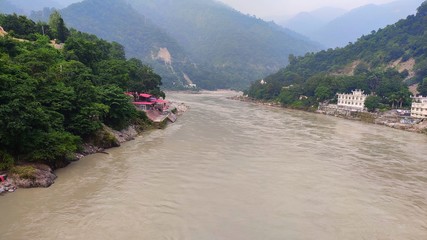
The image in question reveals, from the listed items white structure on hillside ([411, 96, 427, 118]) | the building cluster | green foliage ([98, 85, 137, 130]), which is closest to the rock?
green foliage ([98, 85, 137, 130])

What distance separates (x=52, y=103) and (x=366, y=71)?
248 feet

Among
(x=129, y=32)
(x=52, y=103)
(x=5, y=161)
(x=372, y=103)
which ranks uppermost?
(x=129, y=32)

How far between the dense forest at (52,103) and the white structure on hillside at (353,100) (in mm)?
39403

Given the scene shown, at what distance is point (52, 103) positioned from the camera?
19547 millimetres

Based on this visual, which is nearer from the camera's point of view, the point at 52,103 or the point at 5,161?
the point at 5,161

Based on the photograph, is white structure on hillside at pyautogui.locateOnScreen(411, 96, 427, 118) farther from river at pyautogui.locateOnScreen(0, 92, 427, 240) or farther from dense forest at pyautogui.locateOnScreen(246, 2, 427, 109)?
river at pyautogui.locateOnScreen(0, 92, 427, 240)

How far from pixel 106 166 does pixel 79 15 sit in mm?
178277

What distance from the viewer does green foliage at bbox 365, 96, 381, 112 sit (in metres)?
55.0

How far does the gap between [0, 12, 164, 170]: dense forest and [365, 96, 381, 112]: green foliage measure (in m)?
38.2

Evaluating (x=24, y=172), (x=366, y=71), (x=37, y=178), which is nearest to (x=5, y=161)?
(x=24, y=172)

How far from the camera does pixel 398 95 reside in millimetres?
55125

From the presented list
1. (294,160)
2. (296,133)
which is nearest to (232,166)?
(294,160)

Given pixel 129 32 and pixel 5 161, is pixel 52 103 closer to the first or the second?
pixel 5 161

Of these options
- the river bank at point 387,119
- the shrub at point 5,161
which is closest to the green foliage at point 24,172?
the shrub at point 5,161
